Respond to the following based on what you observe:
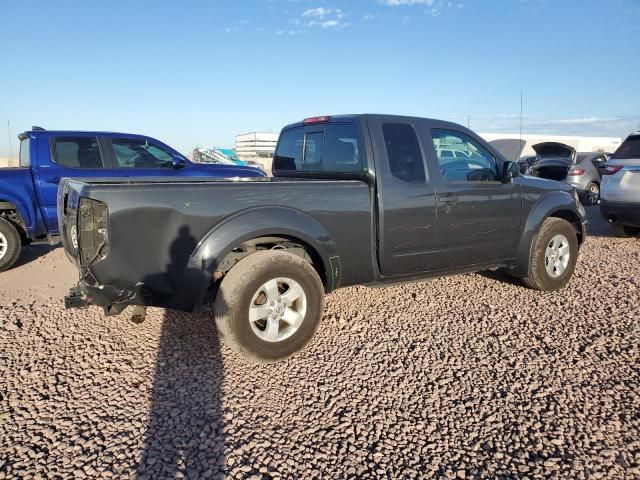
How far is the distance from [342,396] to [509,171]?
2857 mm

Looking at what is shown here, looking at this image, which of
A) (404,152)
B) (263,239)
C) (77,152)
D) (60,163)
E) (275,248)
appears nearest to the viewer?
(263,239)

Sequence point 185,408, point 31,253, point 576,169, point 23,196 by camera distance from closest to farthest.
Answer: point 185,408 → point 23,196 → point 31,253 → point 576,169

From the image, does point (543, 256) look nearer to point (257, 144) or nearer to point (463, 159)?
point (463, 159)

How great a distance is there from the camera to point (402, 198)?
3855 mm

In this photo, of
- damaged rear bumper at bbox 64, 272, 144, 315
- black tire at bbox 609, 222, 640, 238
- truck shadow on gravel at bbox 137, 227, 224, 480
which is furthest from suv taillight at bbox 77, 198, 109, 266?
black tire at bbox 609, 222, 640, 238

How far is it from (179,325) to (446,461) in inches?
103

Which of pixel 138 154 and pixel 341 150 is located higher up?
pixel 138 154

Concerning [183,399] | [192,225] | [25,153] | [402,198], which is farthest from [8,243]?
[402,198]

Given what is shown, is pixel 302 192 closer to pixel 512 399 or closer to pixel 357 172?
pixel 357 172

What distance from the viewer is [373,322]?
4.06 metres

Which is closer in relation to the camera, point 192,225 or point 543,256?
point 192,225

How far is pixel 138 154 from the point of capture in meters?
6.84

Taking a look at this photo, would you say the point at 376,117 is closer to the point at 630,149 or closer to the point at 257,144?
the point at 630,149

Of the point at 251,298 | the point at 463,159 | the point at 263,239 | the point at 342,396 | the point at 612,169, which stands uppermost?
the point at 463,159
